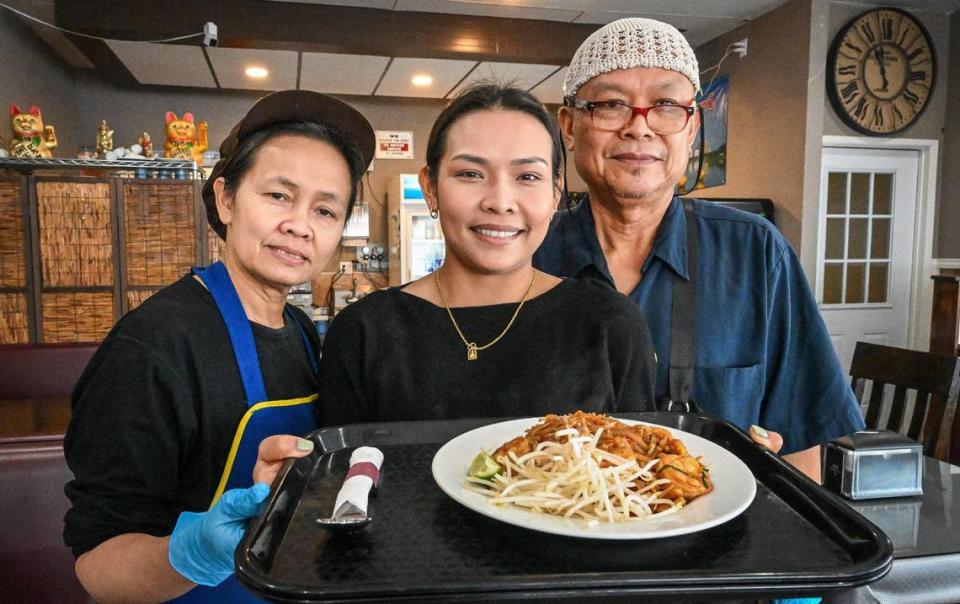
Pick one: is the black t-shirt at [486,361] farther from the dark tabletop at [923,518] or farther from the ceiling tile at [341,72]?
the ceiling tile at [341,72]

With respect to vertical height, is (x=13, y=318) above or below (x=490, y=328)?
below

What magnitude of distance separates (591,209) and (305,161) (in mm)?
741

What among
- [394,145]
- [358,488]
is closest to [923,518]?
[358,488]

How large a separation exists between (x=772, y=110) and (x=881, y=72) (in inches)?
33.8

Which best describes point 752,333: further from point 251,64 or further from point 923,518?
point 251,64

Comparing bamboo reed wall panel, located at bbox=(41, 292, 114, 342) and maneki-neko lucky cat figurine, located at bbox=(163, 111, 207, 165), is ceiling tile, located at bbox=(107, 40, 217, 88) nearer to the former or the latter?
maneki-neko lucky cat figurine, located at bbox=(163, 111, 207, 165)

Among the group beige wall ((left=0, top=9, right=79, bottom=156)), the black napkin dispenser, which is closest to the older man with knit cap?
the black napkin dispenser

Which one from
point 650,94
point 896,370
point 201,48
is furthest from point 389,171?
point 650,94

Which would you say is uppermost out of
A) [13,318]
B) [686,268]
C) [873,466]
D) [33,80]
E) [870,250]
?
[33,80]

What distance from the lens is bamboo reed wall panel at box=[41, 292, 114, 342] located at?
428 cm

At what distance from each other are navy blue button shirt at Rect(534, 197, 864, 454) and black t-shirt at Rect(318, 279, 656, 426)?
27 centimetres

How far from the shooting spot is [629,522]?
804mm

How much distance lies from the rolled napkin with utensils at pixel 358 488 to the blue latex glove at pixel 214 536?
12 cm

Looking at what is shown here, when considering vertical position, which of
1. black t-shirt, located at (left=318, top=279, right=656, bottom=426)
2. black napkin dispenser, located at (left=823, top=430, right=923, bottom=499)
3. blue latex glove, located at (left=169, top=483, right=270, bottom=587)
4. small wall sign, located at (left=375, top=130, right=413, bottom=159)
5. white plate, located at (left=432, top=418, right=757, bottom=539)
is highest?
small wall sign, located at (left=375, top=130, right=413, bottom=159)
